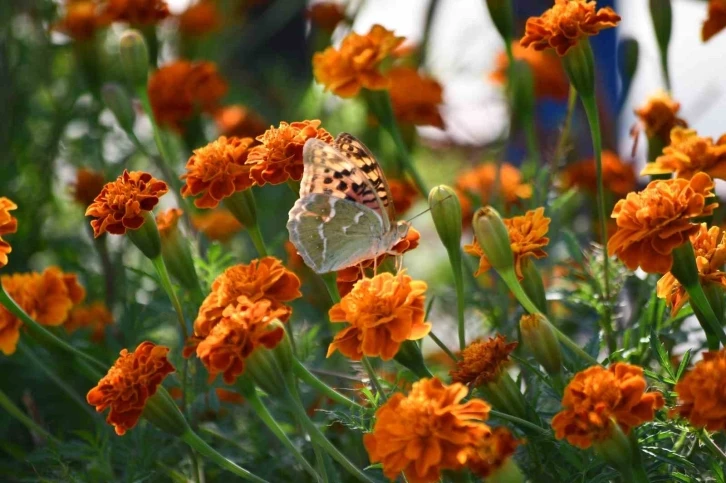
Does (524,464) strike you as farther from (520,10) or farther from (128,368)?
(520,10)

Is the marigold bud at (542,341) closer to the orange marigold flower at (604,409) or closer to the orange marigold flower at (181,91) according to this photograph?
the orange marigold flower at (604,409)

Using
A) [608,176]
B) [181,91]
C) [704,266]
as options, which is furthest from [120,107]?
[704,266]

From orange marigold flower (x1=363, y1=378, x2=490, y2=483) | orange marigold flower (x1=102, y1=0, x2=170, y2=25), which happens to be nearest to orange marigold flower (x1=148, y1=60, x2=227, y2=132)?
orange marigold flower (x1=102, y1=0, x2=170, y2=25)

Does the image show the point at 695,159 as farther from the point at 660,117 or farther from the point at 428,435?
the point at 428,435

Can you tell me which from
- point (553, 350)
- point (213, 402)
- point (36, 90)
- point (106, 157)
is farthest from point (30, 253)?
point (553, 350)

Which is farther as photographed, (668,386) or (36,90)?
(36,90)

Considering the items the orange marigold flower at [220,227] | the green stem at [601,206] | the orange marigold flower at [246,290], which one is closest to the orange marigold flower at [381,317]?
the orange marigold flower at [246,290]
